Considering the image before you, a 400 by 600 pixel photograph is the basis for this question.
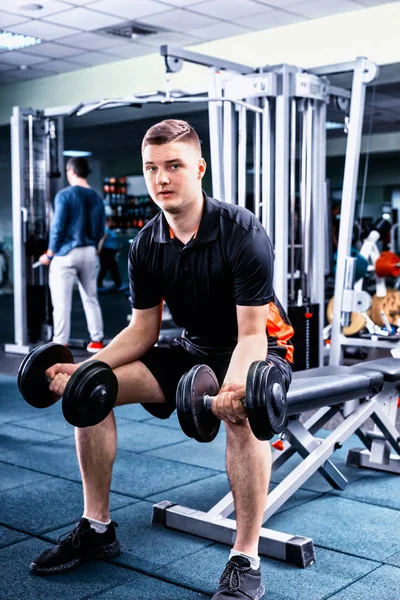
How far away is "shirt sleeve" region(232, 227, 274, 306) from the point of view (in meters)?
1.84

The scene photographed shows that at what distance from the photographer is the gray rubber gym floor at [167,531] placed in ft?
5.99

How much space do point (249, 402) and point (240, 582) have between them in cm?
44

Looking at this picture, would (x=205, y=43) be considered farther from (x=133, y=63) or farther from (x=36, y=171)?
(x=36, y=171)

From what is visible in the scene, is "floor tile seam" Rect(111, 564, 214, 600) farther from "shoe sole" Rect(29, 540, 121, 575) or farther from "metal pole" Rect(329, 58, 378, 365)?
"metal pole" Rect(329, 58, 378, 365)

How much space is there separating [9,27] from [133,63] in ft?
4.10

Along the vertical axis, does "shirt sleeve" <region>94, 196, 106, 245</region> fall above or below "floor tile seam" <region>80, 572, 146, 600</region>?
above

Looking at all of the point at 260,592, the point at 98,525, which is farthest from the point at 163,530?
the point at 260,592

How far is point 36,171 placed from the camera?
18.3 feet

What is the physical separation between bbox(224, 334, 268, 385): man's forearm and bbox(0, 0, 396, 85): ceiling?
3759mm

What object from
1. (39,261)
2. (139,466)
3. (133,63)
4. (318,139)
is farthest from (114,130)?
(139,466)

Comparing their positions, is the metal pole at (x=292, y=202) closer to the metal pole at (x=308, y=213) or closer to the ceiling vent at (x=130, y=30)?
the metal pole at (x=308, y=213)

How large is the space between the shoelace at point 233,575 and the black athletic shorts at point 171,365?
0.45 m

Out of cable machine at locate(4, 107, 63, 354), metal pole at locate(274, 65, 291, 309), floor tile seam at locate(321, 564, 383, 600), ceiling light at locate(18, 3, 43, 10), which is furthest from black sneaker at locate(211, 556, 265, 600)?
ceiling light at locate(18, 3, 43, 10)

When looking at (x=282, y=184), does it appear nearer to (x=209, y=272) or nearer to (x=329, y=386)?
(x=329, y=386)
